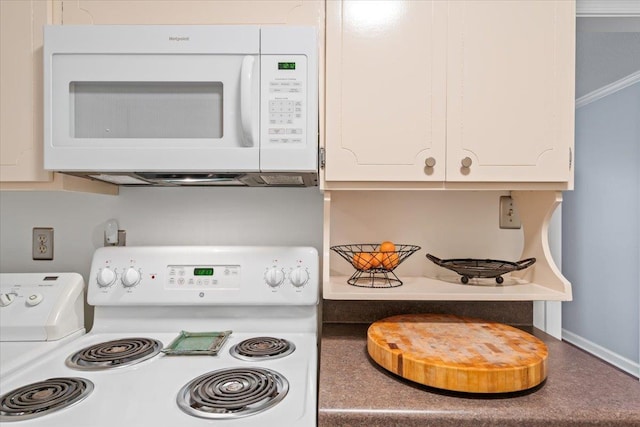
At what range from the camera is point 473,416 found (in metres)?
0.74

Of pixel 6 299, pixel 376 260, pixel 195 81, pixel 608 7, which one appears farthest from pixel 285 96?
pixel 608 7

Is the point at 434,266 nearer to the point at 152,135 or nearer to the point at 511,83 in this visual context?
the point at 511,83

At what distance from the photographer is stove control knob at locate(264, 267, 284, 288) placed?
1207 millimetres

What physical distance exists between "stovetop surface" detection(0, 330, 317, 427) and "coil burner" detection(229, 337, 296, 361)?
0.05ft

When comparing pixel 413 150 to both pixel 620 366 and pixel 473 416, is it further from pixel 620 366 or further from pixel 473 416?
pixel 620 366

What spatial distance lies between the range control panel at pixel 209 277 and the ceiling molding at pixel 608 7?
130cm

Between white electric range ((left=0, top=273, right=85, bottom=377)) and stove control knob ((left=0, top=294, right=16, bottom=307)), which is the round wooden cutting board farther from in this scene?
stove control knob ((left=0, top=294, right=16, bottom=307))

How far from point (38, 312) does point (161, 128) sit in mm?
724

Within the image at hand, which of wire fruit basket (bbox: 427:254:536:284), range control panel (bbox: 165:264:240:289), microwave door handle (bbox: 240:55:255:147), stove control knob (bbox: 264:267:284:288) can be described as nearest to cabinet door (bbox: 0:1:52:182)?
range control panel (bbox: 165:264:240:289)

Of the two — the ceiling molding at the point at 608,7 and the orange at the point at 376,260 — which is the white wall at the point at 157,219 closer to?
the orange at the point at 376,260

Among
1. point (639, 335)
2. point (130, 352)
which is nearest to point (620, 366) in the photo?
point (639, 335)

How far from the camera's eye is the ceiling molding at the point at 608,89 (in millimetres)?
2825

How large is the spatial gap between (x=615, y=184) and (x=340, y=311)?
2.91m

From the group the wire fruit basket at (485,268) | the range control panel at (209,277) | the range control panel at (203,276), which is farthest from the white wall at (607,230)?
the range control panel at (203,276)
